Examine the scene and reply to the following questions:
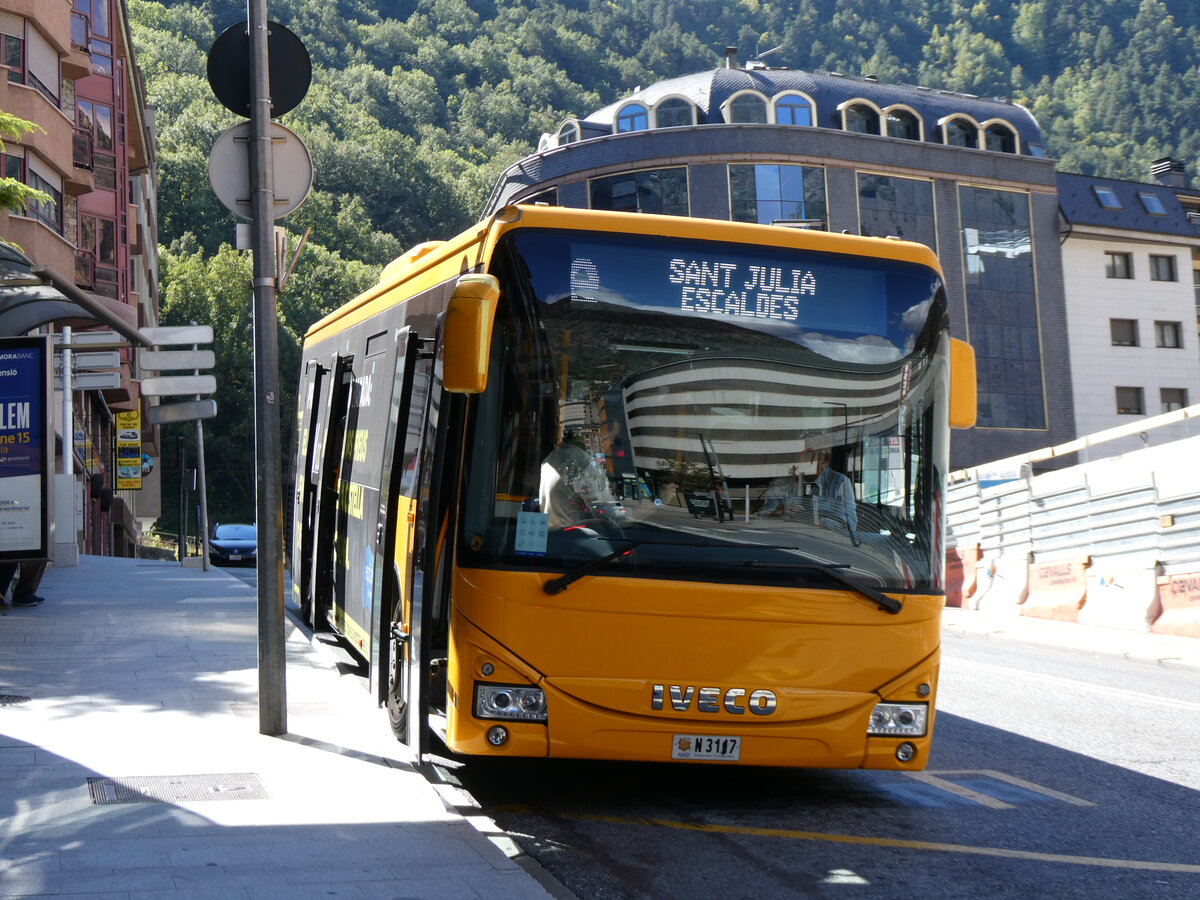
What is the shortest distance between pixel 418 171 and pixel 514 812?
97.6 meters

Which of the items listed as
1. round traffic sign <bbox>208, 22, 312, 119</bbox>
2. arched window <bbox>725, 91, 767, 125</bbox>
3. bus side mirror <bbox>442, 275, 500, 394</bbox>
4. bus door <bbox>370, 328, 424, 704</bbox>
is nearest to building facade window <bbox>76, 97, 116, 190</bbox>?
arched window <bbox>725, 91, 767, 125</bbox>

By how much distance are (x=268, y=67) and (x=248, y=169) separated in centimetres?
63

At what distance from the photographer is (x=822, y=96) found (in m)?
54.5

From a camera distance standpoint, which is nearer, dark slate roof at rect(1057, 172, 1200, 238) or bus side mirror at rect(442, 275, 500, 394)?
bus side mirror at rect(442, 275, 500, 394)

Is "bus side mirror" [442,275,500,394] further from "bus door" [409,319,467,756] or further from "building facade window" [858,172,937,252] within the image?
"building facade window" [858,172,937,252]

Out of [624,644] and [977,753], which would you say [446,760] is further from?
[977,753]

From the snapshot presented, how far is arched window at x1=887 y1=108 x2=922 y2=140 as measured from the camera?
55.0 metres

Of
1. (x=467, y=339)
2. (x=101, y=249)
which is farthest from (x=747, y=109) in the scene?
(x=467, y=339)

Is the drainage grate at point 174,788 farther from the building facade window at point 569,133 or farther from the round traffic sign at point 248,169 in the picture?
the building facade window at point 569,133

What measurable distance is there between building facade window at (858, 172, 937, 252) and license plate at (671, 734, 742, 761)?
156ft

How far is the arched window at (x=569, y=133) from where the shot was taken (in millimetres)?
53562

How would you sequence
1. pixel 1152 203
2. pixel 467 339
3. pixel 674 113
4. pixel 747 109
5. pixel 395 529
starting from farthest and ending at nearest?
pixel 1152 203 < pixel 674 113 < pixel 747 109 < pixel 395 529 < pixel 467 339

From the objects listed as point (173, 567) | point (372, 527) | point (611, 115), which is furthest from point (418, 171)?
point (372, 527)

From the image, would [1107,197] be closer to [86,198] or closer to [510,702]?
[86,198]
